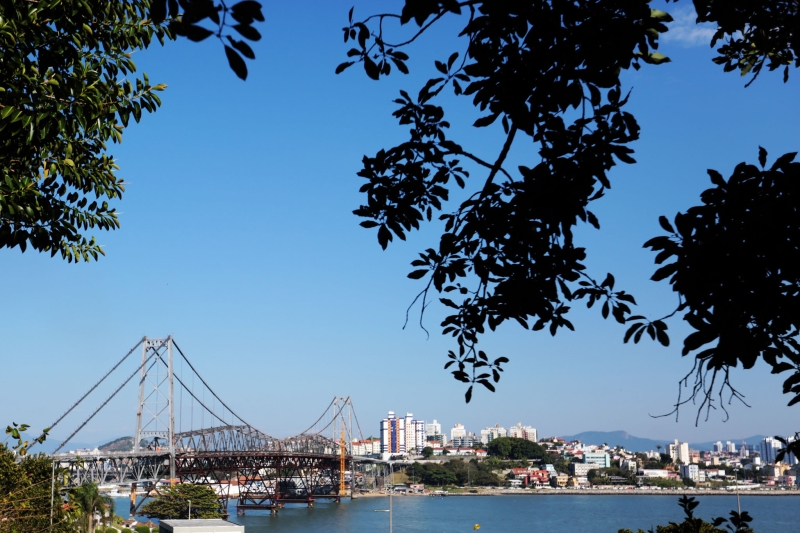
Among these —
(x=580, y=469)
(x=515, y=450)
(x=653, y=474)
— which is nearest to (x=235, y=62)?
(x=580, y=469)

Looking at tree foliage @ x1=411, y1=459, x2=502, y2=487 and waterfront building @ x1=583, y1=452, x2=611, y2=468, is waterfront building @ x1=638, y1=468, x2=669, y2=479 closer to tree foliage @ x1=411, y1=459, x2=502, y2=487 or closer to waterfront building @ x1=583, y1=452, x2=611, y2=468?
waterfront building @ x1=583, y1=452, x2=611, y2=468

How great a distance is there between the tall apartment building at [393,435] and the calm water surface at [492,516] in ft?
264

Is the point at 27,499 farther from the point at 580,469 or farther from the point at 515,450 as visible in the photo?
the point at 515,450

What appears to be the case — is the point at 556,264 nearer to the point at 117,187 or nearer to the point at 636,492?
the point at 117,187

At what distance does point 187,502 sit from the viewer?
5019cm

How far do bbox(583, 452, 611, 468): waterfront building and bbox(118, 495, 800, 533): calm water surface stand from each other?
4605 cm

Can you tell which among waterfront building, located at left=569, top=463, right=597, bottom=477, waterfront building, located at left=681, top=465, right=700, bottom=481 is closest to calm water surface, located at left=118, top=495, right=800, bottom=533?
waterfront building, located at left=569, top=463, right=597, bottom=477

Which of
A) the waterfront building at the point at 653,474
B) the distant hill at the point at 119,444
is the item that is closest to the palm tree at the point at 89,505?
the distant hill at the point at 119,444

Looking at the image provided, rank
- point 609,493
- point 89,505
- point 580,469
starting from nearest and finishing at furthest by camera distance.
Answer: point 89,505, point 609,493, point 580,469

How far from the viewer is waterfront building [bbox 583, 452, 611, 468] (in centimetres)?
15025

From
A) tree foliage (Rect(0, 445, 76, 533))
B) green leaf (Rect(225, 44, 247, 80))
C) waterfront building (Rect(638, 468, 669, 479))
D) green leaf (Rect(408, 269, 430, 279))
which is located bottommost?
waterfront building (Rect(638, 468, 669, 479))

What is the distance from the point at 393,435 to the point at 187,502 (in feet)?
457

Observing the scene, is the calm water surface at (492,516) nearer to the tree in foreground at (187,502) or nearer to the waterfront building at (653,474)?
the tree in foreground at (187,502)

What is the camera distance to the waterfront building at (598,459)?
15025cm
